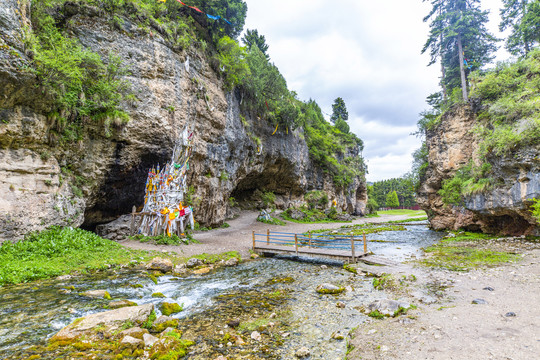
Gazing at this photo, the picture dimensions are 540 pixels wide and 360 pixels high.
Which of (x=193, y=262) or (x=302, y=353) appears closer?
(x=302, y=353)

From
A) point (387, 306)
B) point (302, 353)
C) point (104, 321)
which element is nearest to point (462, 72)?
point (387, 306)

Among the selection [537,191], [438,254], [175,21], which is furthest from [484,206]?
[175,21]

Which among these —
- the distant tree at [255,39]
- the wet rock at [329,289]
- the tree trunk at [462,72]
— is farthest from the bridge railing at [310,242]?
the distant tree at [255,39]

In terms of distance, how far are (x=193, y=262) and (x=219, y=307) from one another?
4638 millimetres

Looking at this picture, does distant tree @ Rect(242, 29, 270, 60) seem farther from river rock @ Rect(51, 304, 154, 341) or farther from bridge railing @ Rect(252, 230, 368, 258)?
river rock @ Rect(51, 304, 154, 341)

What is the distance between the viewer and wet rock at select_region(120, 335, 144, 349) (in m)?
4.06

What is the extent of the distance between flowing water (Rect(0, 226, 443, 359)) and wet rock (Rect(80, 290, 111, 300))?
173 millimetres

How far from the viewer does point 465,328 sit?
13.9 feet

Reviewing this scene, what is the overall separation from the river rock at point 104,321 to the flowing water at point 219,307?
14.4 inches

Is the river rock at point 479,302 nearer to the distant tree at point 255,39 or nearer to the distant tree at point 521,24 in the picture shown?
the distant tree at point 521,24

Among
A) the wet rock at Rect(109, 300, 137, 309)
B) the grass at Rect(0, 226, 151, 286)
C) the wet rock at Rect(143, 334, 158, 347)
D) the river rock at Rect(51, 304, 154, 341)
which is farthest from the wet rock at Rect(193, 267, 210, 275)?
the wet rock at Rect(143, 334, 158, 347)

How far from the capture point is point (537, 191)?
12.6 metres

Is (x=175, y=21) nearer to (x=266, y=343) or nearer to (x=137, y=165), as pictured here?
(x=137, y=165)

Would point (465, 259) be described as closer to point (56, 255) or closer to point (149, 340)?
point (149, 340)
